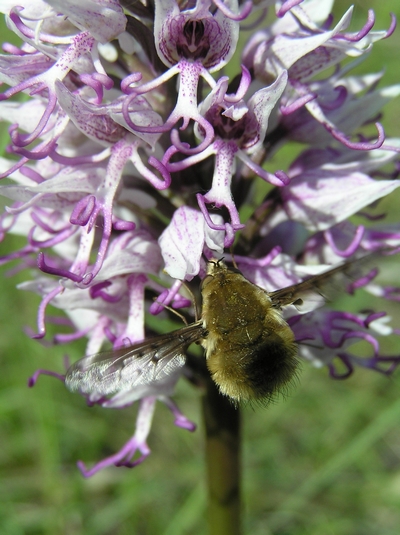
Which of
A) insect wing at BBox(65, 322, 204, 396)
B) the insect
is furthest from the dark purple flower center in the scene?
insect wing at BBox(65, 322, 204, 396)

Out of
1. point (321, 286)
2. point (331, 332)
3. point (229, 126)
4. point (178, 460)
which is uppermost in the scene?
point (229, 126)

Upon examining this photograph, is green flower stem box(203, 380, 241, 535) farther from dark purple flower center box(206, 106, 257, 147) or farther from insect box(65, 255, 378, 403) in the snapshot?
dark purple flower center box(206, 106, 257, 147)

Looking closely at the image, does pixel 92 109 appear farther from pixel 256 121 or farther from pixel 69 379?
pixel 69 379

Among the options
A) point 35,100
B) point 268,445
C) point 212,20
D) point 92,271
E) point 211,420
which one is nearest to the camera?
point 212,20

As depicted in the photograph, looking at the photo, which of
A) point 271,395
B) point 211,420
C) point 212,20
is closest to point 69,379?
point 271,395

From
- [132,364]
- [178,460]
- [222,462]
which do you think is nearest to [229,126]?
[132,364]

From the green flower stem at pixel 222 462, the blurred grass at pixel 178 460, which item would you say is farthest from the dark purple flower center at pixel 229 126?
the blurred grass at pixel 178 460

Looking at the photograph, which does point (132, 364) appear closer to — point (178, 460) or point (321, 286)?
point (321, 286)

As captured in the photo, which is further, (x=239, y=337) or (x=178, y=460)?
(x=178, y=460)
